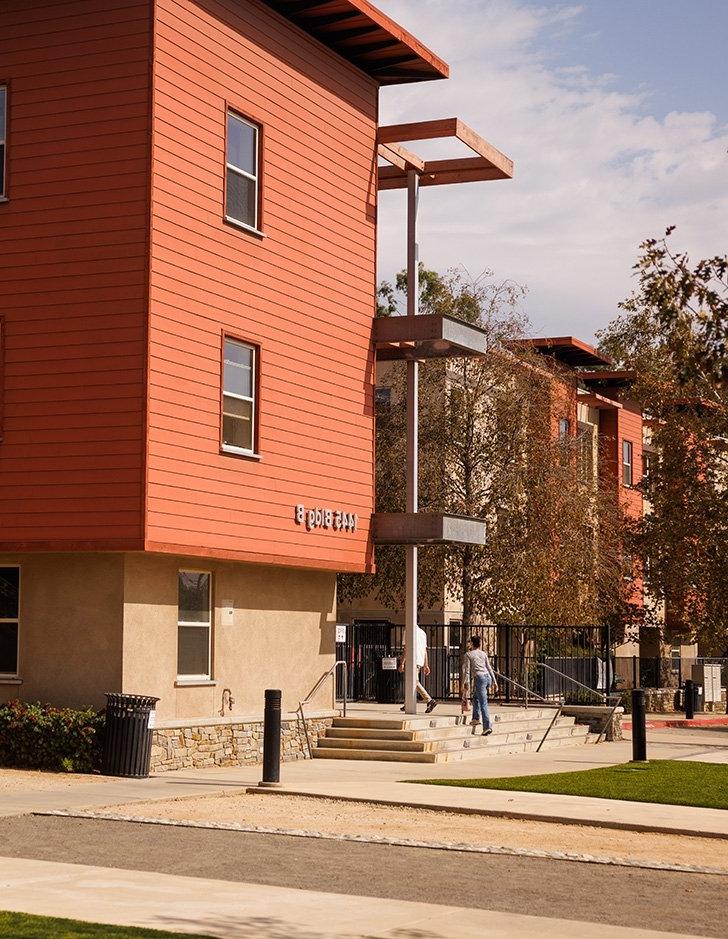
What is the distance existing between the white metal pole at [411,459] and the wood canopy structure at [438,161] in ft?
1.60

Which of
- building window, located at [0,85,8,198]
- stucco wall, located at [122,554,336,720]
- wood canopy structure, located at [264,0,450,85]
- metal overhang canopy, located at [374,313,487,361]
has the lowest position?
stucco wall, located at [122,554,336,720]

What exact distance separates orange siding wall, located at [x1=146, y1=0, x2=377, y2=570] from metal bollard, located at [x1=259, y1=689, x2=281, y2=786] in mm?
3019

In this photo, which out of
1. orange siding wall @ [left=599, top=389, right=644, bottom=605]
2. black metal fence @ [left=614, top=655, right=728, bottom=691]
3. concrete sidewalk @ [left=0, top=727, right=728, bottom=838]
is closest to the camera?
concrete sidewalk @ [left=0, top=727, right=728, bottom=838]

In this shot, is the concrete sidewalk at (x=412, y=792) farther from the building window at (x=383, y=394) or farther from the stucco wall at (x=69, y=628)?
the building window at (x=383, y=394)

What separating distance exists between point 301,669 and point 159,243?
825 cm

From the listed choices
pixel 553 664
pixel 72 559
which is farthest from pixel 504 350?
pixel 72 559

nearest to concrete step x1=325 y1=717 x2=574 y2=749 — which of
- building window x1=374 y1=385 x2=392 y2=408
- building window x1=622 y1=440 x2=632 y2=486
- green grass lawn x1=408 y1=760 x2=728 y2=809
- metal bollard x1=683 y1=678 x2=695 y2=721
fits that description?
green grass lawn x1=408 y1=760 x2=728 y2=809

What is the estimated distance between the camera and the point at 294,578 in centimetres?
2608

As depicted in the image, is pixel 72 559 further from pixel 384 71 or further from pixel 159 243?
pixel 384 71

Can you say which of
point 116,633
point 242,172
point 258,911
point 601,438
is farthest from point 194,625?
point 601,438

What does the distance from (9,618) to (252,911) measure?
1266 centimetres

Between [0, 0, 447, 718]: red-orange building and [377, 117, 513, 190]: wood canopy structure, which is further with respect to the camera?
[377, 117, 513, 190]: wood canopy structure

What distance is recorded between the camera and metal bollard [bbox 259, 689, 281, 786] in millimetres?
19141

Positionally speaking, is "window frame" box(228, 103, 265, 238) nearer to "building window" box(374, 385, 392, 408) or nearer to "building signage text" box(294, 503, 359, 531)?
"building signage text" box(294, 503, 359, 531)
